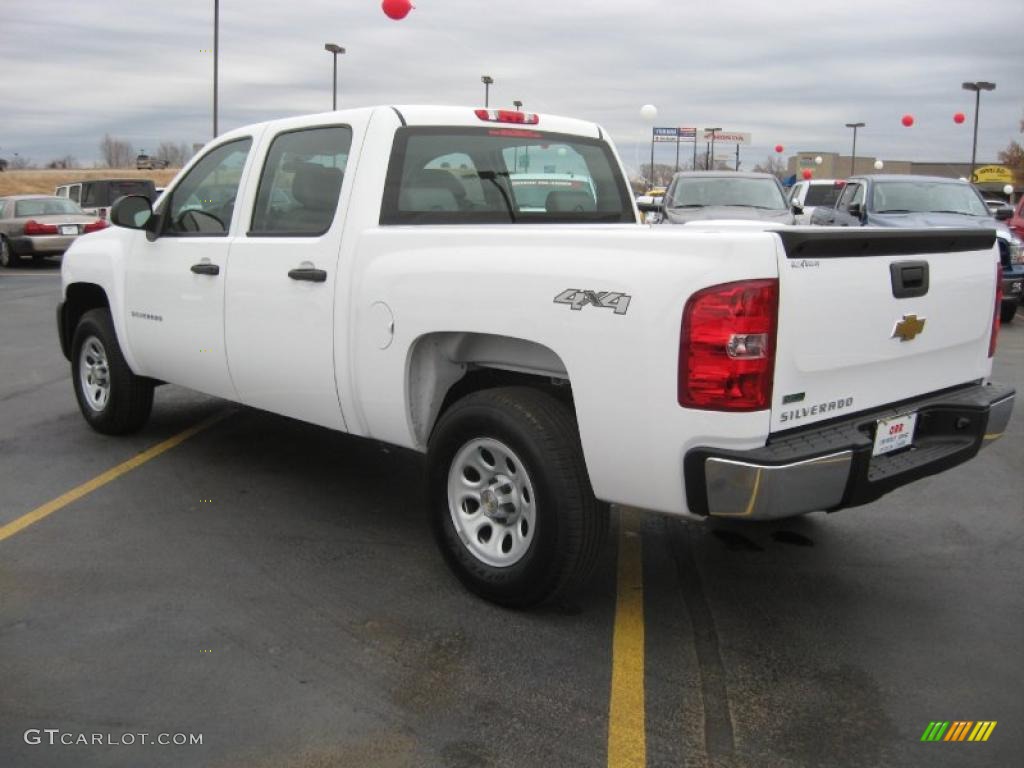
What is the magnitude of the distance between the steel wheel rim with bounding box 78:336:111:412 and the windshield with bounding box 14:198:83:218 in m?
16.6

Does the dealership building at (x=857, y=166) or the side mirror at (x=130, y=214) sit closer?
the side mirror at (x=130, y=214)

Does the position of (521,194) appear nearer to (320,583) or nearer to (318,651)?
(320,583)

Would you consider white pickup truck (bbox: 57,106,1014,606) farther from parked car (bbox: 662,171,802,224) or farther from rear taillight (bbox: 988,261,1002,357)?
parked car (bbox: 662,171,802,224)

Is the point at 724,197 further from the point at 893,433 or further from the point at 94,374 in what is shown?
the point at 893,433

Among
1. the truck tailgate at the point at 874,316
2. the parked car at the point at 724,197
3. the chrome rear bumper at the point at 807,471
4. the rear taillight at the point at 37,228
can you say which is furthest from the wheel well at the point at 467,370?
the rear taillight at the point at 37,228

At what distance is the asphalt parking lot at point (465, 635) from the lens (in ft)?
9.84

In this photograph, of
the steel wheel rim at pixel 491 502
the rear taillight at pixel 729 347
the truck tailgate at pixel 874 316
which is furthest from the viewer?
the steel wheel rim at pixel 491 502

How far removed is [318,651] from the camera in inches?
140

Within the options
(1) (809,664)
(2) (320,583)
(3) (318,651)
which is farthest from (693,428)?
(2) (320,583)

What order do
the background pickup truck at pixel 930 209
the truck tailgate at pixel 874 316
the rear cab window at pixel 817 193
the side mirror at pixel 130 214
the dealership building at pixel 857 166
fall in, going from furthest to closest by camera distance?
the dealership building at pixel 857 166 → the rear cab window at pixel 817 193 → the background pickup truck at pixel 930 209 → the side mirror at pixel 130 214 → the truck tailgate at pixel 874 316

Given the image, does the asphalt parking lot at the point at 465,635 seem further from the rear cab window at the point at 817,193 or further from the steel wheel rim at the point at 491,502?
the rear cab window at the point at 817,193

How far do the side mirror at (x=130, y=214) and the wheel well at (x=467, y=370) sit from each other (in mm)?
2452

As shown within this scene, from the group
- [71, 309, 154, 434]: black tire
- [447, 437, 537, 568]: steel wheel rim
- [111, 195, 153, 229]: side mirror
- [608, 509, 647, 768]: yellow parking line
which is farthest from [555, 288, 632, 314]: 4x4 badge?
[71, 309, 154, 434]: black tire

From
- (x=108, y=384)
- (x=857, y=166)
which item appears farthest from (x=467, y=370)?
(x=857, y=166)
